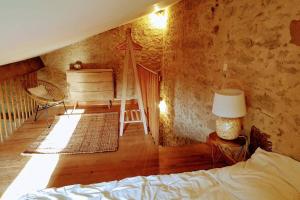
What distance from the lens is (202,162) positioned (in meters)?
2.78

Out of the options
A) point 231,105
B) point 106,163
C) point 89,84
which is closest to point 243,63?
point 231,105

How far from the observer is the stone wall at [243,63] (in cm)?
182

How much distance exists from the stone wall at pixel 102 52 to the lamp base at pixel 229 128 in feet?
12.2

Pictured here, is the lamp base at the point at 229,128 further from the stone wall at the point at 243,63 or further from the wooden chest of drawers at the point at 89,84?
the wooden chest of drawers at the point at 89,84

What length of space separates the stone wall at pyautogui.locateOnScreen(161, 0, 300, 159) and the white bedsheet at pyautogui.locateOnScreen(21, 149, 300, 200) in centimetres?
36

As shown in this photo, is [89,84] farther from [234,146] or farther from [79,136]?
[234,146]

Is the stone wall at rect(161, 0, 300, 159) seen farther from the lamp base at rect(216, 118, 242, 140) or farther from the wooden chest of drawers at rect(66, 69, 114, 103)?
the wooden chest of drawers at rect(66, 69, 114, 103)

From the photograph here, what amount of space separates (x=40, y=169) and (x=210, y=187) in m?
2.27

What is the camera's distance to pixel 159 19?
5.38m

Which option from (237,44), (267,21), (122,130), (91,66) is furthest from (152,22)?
(267,21)

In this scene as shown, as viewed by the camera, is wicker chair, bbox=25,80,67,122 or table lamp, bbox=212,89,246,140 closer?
table lamp, bbox=212,89,246,140

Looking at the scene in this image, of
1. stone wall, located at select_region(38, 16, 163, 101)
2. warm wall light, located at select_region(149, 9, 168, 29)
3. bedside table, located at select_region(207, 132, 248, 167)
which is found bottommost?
bedside table, located at select_region(207, 132, 248, 167)

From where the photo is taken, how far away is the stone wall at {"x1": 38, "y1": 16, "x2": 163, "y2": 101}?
538cm

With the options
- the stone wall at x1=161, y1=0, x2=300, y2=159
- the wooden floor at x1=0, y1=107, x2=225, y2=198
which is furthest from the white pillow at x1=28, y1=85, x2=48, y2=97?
the stone wall at x1=161, y1=0, x2=300, y2=159
